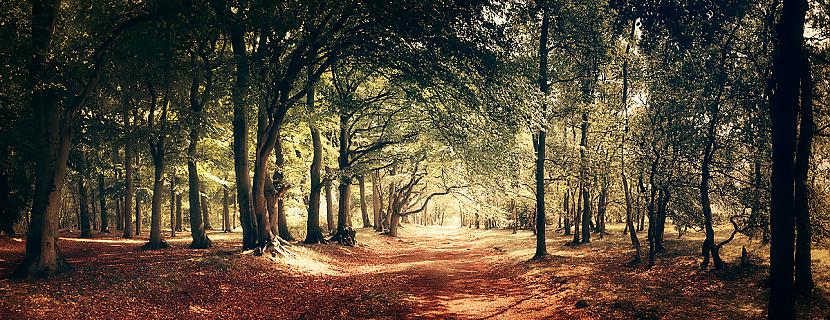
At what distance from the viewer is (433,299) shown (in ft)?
47.4

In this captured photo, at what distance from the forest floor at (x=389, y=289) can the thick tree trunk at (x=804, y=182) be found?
0.47 metres

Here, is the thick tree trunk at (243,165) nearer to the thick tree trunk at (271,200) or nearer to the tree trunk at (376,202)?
the thick tree trunk at (271,200)

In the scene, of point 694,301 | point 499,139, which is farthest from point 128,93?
point 694,301

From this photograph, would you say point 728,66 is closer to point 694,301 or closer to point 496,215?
point 694,301

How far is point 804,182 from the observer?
11.7 m

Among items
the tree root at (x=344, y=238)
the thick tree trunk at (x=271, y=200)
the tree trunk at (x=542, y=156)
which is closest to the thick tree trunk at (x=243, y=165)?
the thick tree trunk at (x=271, y=200)

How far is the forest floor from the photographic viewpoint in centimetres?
1162

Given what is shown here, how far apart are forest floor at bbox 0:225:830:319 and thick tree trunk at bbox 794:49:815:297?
1.53 ft

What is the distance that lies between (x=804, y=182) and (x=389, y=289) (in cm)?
1155

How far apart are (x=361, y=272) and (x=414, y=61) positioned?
9958mm

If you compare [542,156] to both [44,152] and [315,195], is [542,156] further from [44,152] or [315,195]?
[44,152]

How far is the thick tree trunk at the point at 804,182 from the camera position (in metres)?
11.3

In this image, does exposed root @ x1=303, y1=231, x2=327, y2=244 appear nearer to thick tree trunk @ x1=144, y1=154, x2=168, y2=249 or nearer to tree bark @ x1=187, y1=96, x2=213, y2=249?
tree bark @ x1=187, y1=96, x2=213, y2=249

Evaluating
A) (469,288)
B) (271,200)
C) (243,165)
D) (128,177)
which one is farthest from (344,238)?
(469,288)
